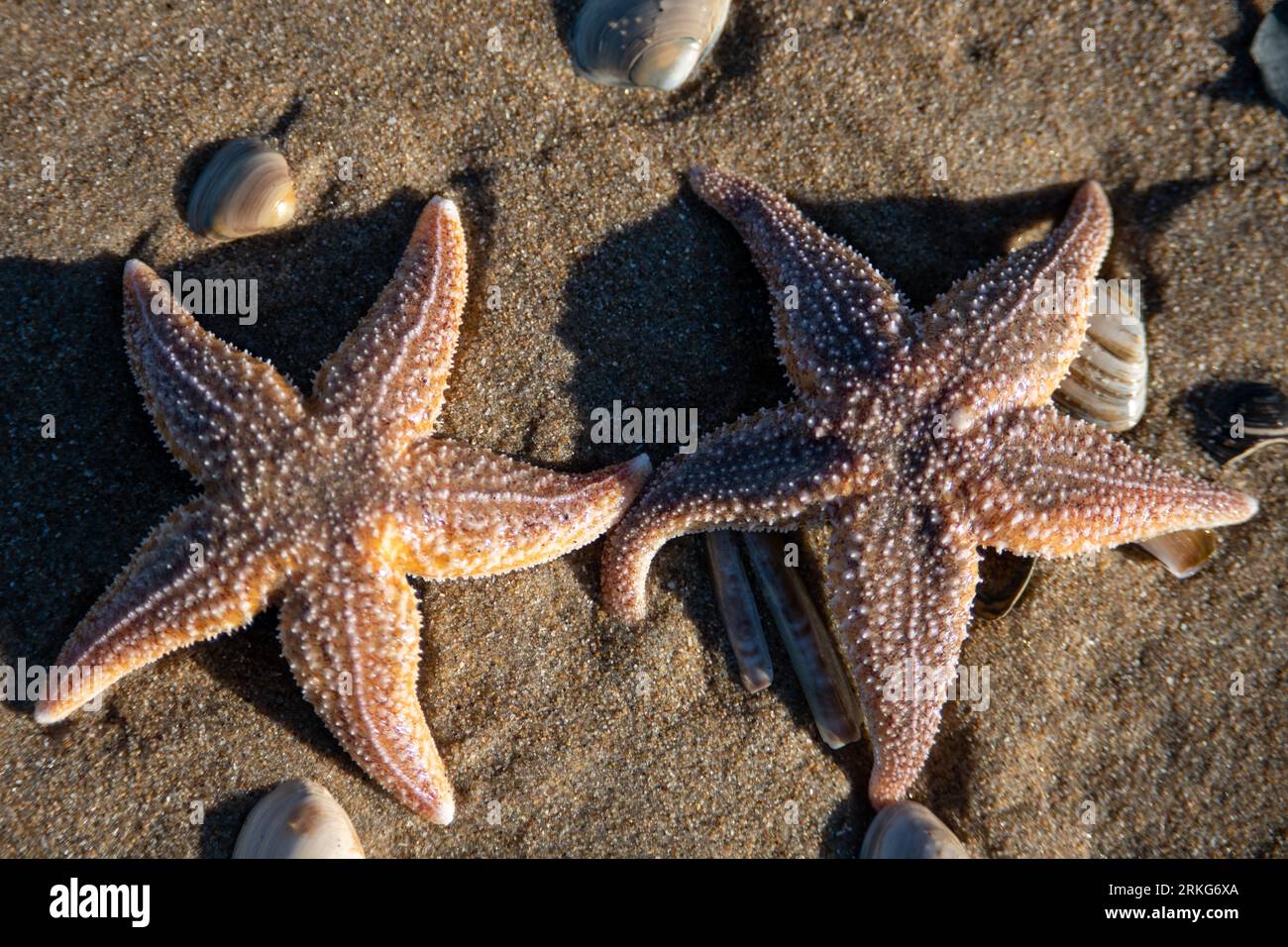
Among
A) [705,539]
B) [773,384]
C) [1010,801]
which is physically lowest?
[1010,801]

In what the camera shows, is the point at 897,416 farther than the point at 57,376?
No

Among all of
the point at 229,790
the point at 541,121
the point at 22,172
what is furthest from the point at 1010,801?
the point at 22,172

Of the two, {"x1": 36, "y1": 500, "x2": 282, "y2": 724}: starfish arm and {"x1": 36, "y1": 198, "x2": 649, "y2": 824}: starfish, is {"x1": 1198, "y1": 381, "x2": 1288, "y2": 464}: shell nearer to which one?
{"x1": 36, "y1": 198, "x2": 649, "y2": 824}: starfish

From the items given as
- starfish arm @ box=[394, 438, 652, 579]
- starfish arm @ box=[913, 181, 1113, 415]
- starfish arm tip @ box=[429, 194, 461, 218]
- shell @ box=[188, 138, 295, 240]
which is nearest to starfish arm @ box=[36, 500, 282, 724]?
starfish arm @ box=[394, 438, 652, 579]

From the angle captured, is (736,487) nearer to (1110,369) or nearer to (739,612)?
(739,612)

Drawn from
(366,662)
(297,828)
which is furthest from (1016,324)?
(297,828)

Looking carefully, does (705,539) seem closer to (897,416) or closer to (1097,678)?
(897,416)

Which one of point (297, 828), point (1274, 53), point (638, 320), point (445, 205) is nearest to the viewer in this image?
point (297, 828)
